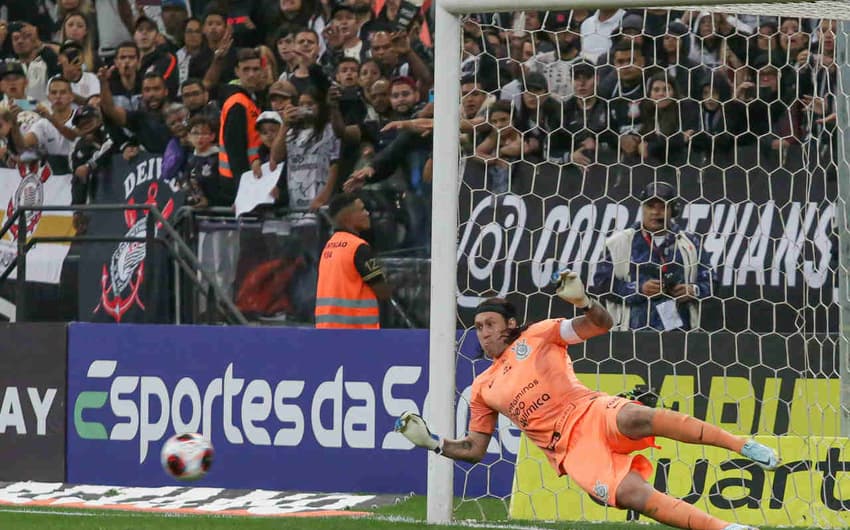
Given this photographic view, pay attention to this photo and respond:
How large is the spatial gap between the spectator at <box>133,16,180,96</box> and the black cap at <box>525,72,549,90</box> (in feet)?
12.0

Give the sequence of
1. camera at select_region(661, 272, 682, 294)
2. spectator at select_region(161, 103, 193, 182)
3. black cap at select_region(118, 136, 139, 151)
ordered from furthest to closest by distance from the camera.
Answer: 1. black cap at select_region(118, 136, 139, 151)
2. spectator at select_region(161, 103, 193, 182)
3. camera at select_region(661, 272, 682, 294)

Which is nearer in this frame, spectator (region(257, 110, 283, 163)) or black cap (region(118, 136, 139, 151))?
spectator (region(257, 110, 283, 163))

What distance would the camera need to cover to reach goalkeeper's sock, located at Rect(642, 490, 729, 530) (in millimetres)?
6472

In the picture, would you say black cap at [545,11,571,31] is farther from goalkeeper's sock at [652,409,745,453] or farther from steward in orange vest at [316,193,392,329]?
goalkeeper's sock at [652,409,745,453]

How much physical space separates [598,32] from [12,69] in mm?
5895

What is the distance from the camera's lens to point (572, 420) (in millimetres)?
7133

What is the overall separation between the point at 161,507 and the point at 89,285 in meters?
2.78

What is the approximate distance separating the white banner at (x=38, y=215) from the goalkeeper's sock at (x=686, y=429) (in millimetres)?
6037

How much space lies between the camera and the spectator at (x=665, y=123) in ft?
33.0

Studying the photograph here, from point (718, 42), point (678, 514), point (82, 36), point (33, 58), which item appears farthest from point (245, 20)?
point (678, 514)

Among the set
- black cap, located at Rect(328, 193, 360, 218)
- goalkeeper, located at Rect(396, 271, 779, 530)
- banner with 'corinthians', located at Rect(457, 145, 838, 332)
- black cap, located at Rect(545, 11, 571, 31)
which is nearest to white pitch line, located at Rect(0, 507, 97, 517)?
goalkeeper, located at Rect(396, 271, 779, 530)

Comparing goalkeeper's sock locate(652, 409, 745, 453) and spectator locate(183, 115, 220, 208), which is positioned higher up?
spectator locate(183, 115, 220, 208)

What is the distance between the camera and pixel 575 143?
10336mm

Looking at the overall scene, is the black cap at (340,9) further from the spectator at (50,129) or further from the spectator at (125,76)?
the spectator at (50,129)
